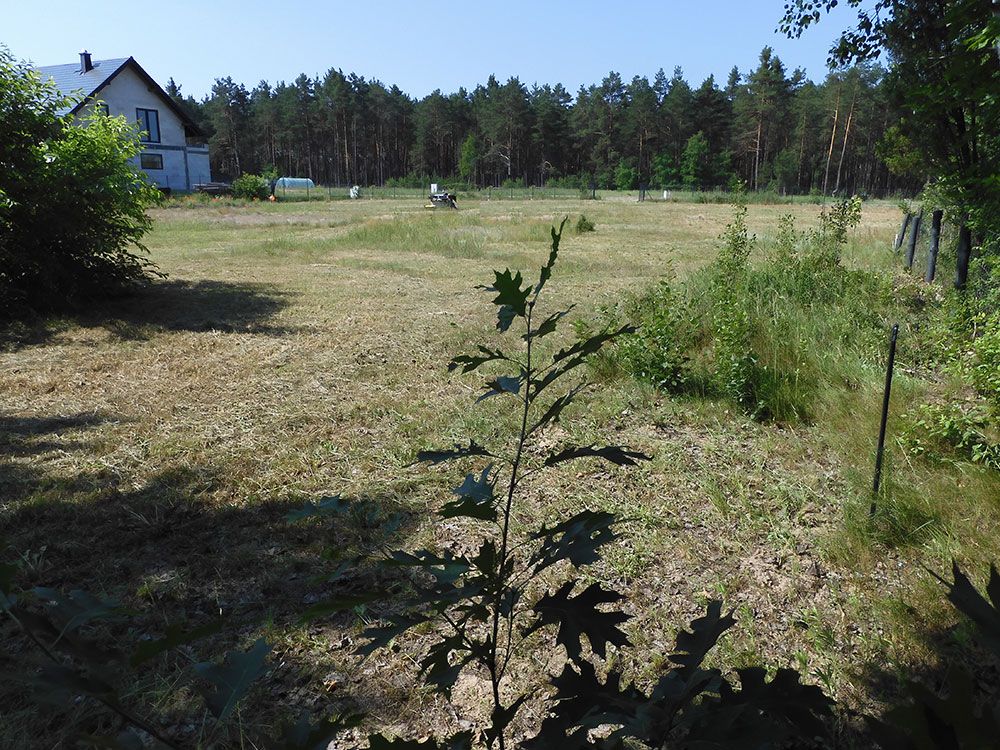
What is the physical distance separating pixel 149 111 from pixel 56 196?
37657mm

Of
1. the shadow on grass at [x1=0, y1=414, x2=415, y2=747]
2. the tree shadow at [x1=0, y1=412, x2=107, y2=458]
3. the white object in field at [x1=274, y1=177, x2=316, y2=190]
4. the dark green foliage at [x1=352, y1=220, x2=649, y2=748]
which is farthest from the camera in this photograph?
the white object in field at [x1=274, y1=177, x2=316, y2=190]

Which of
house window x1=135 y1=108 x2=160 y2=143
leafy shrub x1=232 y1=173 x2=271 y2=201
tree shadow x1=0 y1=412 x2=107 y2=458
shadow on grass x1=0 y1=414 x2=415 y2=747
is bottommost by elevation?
shadow on grass x1=0 y1=414 x2=415 y2=747

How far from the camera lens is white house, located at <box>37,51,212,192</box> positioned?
119ft

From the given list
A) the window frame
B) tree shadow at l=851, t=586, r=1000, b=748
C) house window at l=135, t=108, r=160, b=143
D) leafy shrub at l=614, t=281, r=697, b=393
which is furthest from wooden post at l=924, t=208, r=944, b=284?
the window frame

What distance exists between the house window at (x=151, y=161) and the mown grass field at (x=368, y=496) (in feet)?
A: 127

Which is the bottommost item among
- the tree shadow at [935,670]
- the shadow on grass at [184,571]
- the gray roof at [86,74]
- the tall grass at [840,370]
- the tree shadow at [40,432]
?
the shadow on grass at [184,571]

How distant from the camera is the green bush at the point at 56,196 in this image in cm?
782

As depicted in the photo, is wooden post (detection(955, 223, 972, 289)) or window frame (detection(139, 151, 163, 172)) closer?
wooden post (detection(955, 223, 972, 289))

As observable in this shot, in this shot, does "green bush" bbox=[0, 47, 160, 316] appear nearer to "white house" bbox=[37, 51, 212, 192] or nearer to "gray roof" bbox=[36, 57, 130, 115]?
"white house" bbox=[37, 51, 212, 192]

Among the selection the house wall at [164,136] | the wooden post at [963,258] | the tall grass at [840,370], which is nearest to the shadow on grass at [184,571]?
the tall grass at [840,370]

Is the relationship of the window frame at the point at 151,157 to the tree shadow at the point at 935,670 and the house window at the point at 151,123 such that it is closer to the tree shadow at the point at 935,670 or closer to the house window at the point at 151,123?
the house window at the point at 151,123

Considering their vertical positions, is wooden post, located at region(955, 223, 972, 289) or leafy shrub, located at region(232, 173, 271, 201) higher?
leafy shrub, located at region(232, 173, 271, 201)

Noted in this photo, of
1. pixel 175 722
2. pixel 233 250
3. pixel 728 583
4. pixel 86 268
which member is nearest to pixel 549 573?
pixel 728 583

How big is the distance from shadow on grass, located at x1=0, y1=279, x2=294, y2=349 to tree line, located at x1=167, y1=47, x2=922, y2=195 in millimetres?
58543
